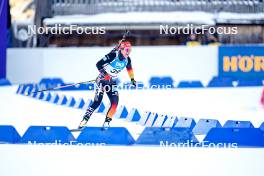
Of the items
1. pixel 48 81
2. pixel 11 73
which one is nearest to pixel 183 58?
pixel 48 81

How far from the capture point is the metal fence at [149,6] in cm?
1090

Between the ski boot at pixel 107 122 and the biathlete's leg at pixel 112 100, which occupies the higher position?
the biathlete's leg at pixel 112 100

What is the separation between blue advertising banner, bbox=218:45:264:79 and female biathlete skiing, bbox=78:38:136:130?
737 centimetres

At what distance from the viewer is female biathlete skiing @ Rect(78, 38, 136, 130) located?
491 centimetres

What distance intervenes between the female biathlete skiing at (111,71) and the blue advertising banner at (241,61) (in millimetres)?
7366

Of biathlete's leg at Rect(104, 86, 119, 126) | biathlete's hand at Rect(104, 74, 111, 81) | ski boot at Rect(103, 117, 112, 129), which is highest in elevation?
biathlete's hand at Rect(104, 74, 111, 81)

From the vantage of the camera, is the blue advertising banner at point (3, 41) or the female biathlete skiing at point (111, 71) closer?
the female biathlete skiing at point (111, 71)

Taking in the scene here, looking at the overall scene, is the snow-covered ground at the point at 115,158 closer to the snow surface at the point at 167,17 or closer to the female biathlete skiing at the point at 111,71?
the female biathlete skiing at the point at 111,71

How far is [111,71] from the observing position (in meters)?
4.93

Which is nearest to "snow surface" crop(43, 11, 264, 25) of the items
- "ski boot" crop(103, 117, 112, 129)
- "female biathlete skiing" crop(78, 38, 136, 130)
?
"ski boot" crop(103, 117, 112, 129)

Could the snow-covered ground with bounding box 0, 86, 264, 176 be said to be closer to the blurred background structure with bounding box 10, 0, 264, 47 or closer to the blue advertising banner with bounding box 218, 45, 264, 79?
the blurred background structure with bounding box 10, 0, 264, 47

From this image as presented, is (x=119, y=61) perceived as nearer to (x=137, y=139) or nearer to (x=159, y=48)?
(x=137, y=139)

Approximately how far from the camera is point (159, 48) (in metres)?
12.7

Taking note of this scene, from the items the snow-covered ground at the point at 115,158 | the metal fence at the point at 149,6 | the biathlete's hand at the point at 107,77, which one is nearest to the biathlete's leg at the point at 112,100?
the biathlete's hand at the point at 107,77
